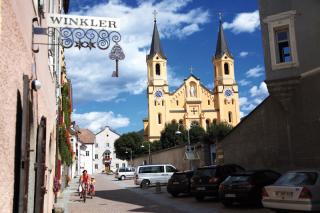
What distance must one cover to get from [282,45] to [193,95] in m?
89.3

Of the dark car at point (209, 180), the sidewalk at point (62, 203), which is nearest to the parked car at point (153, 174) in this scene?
the sidewalk at point (62, 203)

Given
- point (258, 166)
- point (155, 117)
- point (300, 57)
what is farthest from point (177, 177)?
point (155, 117)

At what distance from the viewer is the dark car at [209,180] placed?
20203 millimetres

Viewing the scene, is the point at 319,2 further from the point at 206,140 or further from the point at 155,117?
the point at 155,117

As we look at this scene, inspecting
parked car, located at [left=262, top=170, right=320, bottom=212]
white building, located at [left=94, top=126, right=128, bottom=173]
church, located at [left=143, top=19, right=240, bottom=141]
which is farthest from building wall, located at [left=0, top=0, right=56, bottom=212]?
white building, located at [left=94, top=126, right=128, bottom=173]

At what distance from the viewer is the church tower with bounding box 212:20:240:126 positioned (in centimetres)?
10888

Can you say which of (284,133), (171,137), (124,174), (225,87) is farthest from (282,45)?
(225,87)

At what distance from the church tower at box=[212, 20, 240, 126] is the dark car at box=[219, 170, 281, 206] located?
302 feet

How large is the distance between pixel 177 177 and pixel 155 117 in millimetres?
79138

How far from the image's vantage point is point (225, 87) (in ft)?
362

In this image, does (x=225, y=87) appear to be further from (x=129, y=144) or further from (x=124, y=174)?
(x=124, y=174)

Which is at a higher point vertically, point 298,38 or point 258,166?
point 298,38

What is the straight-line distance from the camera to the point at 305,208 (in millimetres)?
12016

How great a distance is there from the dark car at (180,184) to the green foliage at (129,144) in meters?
77.4
